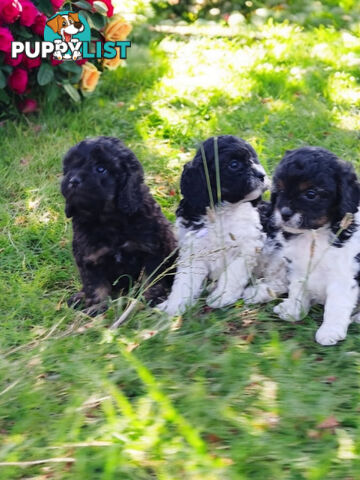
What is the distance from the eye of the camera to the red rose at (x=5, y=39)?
5660 mm

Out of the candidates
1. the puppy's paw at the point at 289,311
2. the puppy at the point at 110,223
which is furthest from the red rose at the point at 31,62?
the puppy's paw at the point at 289,311

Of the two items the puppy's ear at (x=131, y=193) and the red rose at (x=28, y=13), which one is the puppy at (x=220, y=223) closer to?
the puppy's ear at (x=131, y=193)

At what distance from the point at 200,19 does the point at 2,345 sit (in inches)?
260

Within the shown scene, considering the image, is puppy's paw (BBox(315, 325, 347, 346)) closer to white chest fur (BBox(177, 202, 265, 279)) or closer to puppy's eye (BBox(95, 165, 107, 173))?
white chest fur (BBox(177, 202, 265, 279))

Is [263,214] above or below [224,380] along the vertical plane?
above

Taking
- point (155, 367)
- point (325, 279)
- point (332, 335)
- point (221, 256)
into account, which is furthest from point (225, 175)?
point (155, 367)

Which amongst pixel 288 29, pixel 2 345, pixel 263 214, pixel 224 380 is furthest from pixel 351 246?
pixel 288 29

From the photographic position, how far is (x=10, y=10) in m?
5.64

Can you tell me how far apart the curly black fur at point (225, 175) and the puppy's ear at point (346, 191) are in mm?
522

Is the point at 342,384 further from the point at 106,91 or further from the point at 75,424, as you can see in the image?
the point at 106,91

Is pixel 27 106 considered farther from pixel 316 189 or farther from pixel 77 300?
pixel 316 189

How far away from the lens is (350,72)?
280 inches

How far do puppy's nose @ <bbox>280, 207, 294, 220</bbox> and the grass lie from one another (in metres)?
0.63

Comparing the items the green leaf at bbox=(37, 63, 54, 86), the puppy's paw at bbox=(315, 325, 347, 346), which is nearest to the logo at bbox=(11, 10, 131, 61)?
the green leaf at bbox=(37, 63, 54, 86)
